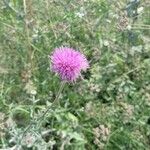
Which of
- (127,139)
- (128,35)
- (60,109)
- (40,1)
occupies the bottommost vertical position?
(127,139)

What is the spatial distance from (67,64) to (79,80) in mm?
698

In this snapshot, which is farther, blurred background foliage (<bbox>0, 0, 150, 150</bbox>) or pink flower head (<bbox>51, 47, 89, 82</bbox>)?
blurred background foliage (<bbox>0, 0, 150, 150</bbox>)

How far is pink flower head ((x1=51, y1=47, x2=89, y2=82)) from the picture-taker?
2.07 meters

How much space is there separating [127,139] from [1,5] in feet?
4.26

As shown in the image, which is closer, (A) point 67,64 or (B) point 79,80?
(A) point 67,64

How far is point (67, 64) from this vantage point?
210 cm

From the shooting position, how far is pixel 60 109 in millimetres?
2551

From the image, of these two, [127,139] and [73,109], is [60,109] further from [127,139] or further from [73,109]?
[127,139]

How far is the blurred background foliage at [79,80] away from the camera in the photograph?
2.50m

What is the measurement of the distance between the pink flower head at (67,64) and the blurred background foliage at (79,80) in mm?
284

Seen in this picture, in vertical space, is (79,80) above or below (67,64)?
below

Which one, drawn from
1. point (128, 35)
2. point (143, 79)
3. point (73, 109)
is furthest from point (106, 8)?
point (73, 109)

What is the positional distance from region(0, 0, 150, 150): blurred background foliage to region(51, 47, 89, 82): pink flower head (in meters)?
0.28

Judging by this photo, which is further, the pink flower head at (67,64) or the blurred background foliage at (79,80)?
the blurred background foliage at (79,80)
